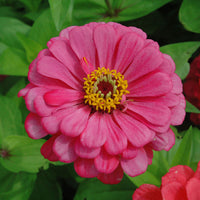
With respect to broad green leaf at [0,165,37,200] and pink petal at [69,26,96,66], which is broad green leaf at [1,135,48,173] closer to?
broad green leaf at [0,165,37,200]

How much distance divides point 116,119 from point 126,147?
0.30 ft

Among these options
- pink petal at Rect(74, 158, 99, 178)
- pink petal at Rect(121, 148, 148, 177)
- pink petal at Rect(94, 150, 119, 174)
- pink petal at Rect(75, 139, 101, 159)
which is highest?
pink petal at Rect(75, 139, 101, 159)

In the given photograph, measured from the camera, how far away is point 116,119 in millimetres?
586

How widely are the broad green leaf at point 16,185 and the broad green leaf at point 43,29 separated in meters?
0.41

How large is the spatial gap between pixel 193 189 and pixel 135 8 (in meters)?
0.62

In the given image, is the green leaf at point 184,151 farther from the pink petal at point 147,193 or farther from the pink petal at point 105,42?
the pink petal at point 105,42

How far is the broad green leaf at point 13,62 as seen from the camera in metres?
0.74

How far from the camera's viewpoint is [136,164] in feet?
1.75

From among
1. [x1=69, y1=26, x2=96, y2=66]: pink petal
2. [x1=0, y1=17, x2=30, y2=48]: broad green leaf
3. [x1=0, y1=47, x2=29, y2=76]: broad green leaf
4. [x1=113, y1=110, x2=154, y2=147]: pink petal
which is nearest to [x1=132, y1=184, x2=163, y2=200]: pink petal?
[x1=113, y1=110, x2=154, y2=147]: pink petal

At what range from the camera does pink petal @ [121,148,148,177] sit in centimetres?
53

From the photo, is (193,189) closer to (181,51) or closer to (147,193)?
(147,193)

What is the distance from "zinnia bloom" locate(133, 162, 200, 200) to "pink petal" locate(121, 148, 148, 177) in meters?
0.05

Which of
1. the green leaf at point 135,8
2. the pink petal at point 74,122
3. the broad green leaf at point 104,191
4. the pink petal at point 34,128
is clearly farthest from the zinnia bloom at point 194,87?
the pink petal at point 34,128

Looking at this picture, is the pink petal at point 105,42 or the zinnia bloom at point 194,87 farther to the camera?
the zinnia bloom at point 194,87
